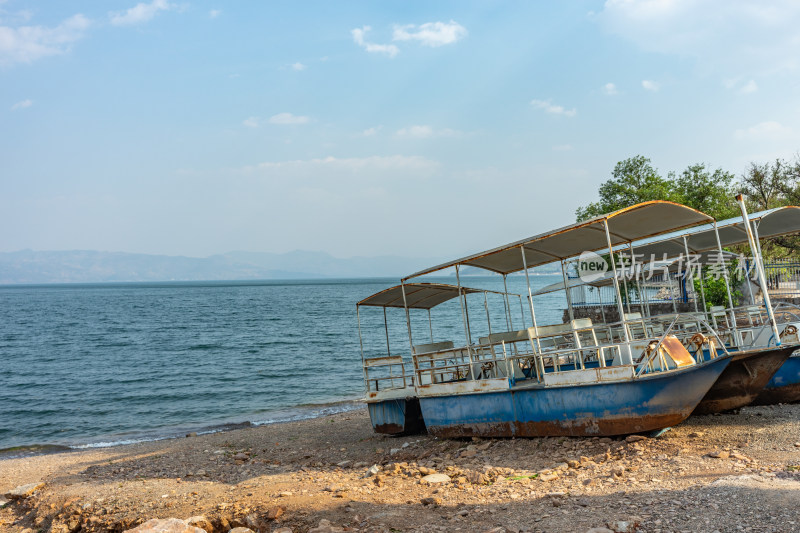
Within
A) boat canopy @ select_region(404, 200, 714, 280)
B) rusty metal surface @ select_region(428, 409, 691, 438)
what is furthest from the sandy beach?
boat canopy @ select_region(404, 200, 714, 280)

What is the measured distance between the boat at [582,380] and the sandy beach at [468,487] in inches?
14.1

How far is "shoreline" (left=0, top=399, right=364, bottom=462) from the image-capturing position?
1798 cm

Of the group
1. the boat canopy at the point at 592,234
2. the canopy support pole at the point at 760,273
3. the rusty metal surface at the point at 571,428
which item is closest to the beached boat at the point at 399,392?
the boat canopy at the point at 592,234

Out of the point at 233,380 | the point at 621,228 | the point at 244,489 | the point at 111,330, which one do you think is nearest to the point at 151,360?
the point at 233,380

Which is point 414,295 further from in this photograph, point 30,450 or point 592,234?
point 30,450

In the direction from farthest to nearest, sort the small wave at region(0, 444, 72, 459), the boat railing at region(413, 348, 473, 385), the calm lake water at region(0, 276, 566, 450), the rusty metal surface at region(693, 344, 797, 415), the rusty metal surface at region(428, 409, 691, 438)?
the calm lake water at region(0, 276, 566, 450)
the small wave at region(0, 444, 72, 459)
the boat railing at region(413, 348, 473, 385)
the rusty metal surface at region(428, 409, 691, 438)
the rusty metal surface at region(693, 344, 797, 415)

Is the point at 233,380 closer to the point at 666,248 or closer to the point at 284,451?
the point at 284,451

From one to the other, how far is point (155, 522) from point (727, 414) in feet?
33.7

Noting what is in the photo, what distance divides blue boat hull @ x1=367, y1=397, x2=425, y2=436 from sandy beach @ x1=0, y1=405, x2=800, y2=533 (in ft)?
0.98

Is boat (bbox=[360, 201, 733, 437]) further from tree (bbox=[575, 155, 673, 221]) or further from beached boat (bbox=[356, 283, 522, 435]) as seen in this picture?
tree (bbox=[575, 155, 673, 221])

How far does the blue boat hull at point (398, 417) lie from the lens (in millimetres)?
13023

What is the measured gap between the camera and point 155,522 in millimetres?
7531

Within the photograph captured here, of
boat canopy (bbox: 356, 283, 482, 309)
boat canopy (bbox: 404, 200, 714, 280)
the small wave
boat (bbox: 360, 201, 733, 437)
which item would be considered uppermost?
boat canopy (bbox: 404, 200, 714, 280)

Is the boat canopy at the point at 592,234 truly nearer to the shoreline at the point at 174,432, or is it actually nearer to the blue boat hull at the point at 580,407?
the blue boat hull at the point at 580,407
